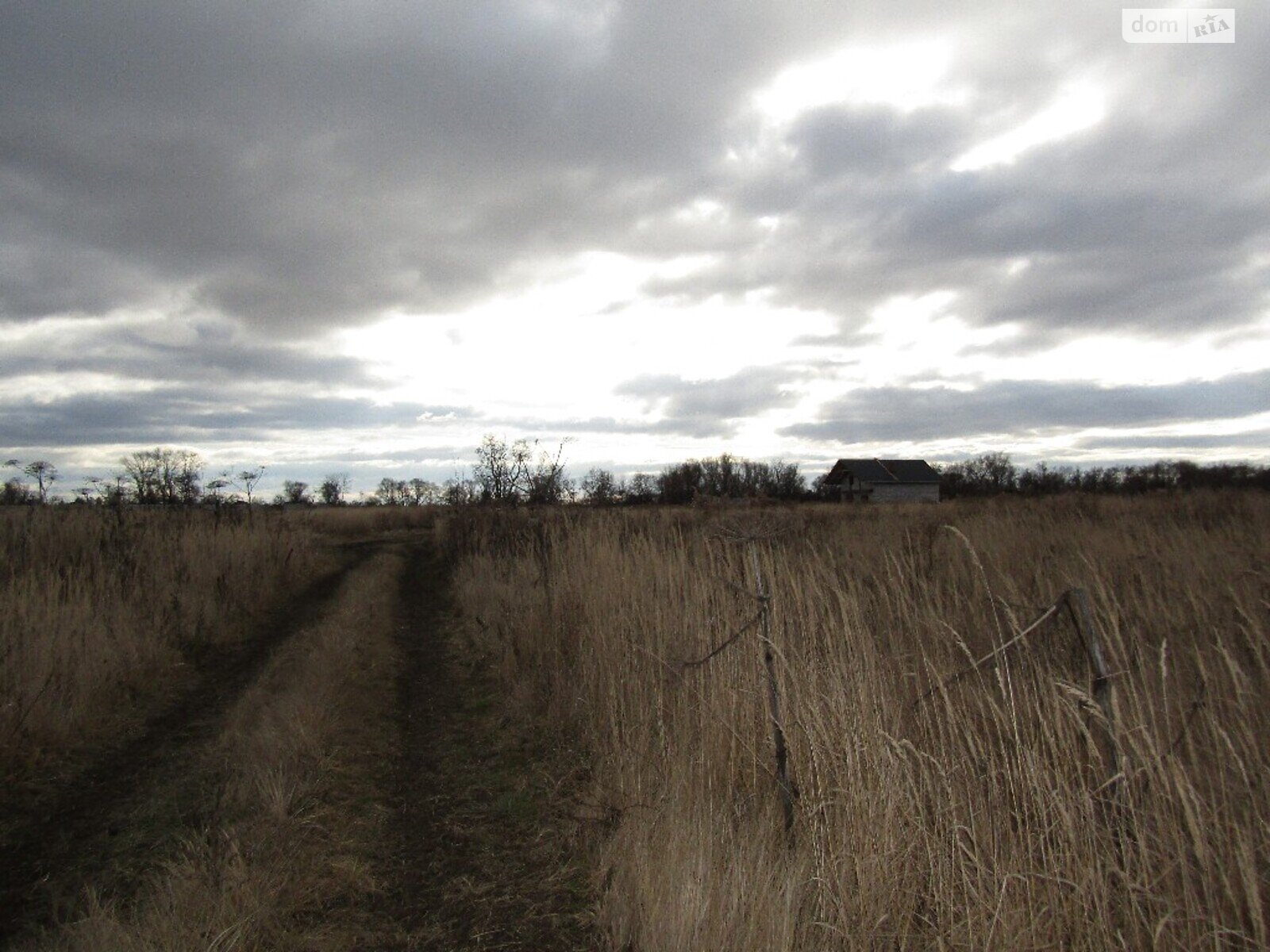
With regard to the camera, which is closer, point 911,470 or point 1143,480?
point 1143,480

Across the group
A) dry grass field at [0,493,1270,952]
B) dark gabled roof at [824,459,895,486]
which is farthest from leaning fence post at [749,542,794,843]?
dark gabled roof at [824,459,895,486]

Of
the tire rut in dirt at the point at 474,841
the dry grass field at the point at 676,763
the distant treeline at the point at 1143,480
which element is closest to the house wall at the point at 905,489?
the distant treeline at the point at 1143,480

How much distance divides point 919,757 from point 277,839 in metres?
3.42

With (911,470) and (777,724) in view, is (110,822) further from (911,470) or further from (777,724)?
(911,470)

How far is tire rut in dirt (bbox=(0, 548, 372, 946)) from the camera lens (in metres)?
3.39

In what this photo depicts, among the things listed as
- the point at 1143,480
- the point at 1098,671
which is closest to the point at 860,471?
the point at 1143,480

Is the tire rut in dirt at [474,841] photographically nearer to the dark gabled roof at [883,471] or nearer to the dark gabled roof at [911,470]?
the dark gabled roof at [883,471]

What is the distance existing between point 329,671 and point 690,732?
4.32 m

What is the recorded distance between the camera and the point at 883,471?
68.8 meters

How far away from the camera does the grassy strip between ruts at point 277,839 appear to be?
2.91 metres

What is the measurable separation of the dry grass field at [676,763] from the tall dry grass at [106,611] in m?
0.05

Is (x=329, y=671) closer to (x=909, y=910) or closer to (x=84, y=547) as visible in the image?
(x=84, y=547)

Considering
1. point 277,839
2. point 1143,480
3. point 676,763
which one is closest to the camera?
point 277,839

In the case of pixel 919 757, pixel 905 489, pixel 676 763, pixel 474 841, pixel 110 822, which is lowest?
pixel 474 841
